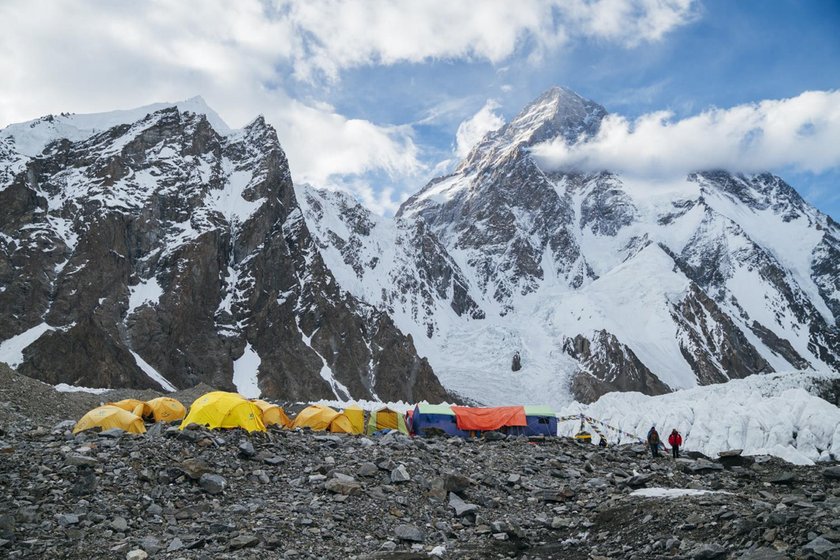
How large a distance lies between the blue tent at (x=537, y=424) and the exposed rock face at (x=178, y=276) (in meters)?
75.4

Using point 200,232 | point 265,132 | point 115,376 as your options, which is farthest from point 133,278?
point 265,132

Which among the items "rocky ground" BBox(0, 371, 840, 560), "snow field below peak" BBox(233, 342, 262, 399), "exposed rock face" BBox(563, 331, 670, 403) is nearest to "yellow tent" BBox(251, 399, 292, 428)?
"rocky ground" BBox(0, 371, 840, 560)

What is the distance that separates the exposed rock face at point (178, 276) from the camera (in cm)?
10176

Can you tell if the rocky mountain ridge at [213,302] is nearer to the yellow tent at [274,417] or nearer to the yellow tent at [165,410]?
the yellow tent at [165,410]

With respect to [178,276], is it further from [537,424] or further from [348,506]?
[348,506]

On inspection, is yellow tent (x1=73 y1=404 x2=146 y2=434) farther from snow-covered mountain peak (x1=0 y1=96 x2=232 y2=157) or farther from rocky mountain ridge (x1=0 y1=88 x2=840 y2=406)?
snow-covered mountain peak (x1=0 y1=96 x2=232 y2=157)

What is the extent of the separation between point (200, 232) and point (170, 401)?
4166 inches

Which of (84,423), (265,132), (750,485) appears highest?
(265,132)

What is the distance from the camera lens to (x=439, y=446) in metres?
24.0

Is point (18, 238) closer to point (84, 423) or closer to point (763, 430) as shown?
point (84, 423)

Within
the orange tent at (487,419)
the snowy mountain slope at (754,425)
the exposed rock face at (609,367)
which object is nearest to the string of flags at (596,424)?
the snowy mountain slope at (754,425)

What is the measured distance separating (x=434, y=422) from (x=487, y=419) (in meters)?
3.02

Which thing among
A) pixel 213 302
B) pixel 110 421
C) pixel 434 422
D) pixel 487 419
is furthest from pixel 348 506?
pixel 213 302

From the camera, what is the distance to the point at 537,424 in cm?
3497
